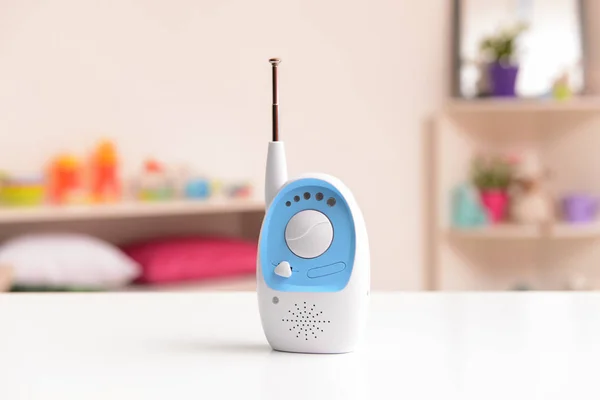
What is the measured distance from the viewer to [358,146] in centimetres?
347

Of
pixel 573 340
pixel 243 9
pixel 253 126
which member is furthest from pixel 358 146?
pixel 573 340

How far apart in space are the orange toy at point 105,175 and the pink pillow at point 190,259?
19 centimetres

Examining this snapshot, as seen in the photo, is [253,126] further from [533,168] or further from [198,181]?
Result: [533,168]

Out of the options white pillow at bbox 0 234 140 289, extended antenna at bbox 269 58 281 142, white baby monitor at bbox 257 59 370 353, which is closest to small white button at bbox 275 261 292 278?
white baby monitor at bbox 257 59 370 353

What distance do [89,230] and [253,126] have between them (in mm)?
741

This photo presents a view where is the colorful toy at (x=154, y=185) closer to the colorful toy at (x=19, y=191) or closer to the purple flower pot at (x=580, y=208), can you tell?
the colorful toy at (x=19, y=191)

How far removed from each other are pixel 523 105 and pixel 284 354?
9.15 ft

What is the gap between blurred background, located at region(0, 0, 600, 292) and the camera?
283 centimetres

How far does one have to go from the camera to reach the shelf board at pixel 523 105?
336 centimetres

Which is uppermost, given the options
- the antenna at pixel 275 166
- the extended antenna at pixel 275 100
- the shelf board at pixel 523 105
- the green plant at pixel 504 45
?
the green plant at pixel 504 45

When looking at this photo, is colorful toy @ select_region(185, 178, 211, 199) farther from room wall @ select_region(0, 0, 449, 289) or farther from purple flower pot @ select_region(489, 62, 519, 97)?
purple flower pot @ select_region(489, 62, 519, 97)

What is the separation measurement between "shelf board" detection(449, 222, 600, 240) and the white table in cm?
233

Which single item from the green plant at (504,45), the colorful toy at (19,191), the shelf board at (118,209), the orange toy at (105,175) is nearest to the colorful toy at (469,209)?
the green plant at (504,45)

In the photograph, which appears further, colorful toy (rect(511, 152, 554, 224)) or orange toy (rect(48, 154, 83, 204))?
colorful toy (rect(511, 152, 554, 224))
